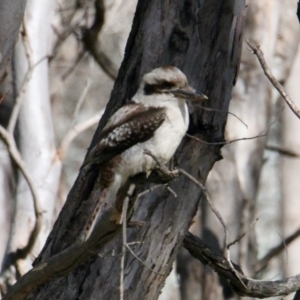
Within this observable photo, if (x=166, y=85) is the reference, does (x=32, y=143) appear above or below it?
above

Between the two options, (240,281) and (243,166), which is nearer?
(240,281)

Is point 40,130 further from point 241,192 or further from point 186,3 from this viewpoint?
point 186,3

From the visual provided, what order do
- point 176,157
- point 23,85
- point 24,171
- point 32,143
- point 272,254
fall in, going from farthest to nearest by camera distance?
point 272,254, point 32,143, point 23,85, point 24,171, point 176,157

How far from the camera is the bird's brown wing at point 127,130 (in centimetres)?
337

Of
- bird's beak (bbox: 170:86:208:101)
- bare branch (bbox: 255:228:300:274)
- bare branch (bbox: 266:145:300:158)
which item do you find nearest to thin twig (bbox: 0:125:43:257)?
bare branch (bbox: 255:228:300:274)

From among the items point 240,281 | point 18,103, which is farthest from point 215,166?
point 240,281

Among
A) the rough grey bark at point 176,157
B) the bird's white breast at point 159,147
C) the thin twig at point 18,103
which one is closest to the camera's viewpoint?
the bird's white breast at point 159,147

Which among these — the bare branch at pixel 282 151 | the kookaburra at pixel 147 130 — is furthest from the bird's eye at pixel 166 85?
the bare branch at pixel 282 151

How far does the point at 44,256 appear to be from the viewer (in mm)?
4129

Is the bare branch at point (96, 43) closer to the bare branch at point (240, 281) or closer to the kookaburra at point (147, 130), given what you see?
the bare branch at point (240, 281)

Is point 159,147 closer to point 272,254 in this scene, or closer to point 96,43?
point 272,254

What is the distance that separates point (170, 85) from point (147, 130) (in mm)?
231

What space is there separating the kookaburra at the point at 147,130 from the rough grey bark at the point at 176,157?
0.55 m

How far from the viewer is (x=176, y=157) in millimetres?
4203
